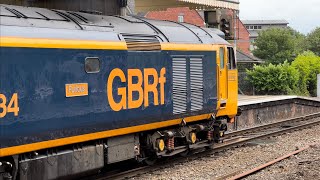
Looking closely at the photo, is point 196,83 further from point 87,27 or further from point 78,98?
point 78,98

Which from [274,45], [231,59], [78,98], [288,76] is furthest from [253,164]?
[274,45]

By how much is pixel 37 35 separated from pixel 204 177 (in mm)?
4675

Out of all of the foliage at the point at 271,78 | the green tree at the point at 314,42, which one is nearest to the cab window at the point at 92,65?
the foliage at the point at 271,78

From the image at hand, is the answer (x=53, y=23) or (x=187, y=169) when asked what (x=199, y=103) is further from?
(x=53, y=23)

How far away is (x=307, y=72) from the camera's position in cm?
3634

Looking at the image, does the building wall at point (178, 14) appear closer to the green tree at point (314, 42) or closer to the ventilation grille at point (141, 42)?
the green tree at point (314, 42)

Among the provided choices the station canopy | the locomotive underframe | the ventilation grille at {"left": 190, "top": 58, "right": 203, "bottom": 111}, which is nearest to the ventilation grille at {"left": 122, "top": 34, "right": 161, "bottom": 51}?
the ventilation grille at {"left": 190, "top": 58, "right": 203, "bottom": 111}

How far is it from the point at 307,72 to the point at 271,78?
6.69 metres

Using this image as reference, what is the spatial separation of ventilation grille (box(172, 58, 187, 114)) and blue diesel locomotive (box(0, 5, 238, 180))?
22 mm

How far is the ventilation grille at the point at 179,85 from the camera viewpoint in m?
10.9

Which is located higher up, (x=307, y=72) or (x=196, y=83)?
(x=196, y=83)

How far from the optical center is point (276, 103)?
76.6 feet

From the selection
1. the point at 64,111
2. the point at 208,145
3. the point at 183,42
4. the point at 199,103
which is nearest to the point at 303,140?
the point at 208,145

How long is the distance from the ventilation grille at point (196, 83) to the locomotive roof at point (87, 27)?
20.1 inches
